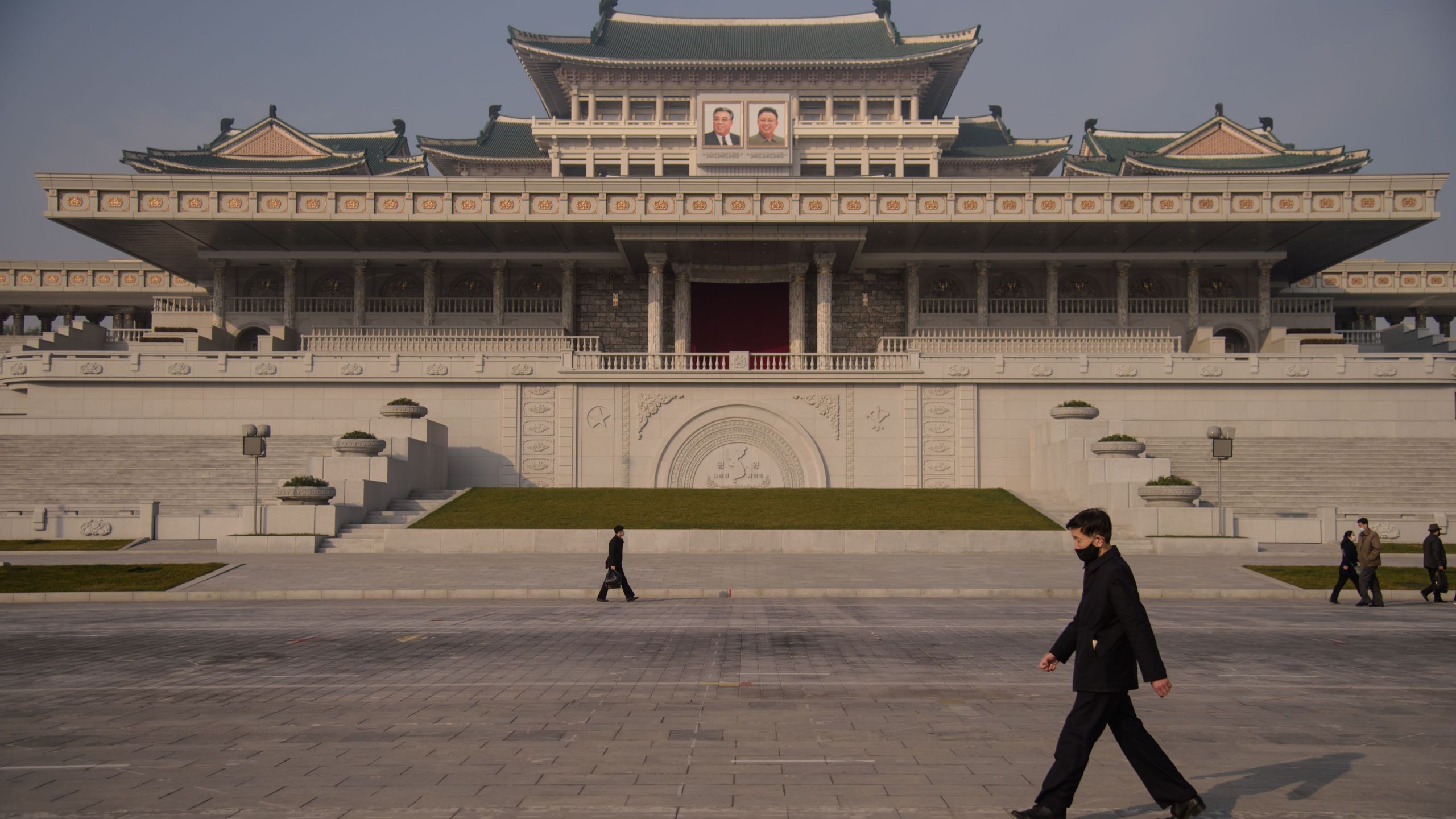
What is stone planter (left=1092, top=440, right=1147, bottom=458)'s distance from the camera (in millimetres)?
26422

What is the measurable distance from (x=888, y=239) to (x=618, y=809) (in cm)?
3742

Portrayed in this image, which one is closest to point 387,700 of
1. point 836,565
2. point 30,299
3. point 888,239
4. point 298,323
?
point 836,565

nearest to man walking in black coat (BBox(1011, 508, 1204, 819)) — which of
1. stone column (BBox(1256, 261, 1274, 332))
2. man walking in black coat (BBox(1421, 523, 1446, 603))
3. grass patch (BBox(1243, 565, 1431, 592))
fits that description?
man walking in black coat (BBox(1421, 523, 1446, 603))

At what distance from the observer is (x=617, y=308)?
145 feet

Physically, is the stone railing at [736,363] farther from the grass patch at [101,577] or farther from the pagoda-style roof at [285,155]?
the pagoda-style roof at [285,155]

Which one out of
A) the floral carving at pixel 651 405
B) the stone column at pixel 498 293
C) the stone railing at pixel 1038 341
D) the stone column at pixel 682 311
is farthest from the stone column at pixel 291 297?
the stone railing at pixel 1038 341

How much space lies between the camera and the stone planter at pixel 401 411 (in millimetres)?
29125

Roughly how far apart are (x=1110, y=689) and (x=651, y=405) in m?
26.9

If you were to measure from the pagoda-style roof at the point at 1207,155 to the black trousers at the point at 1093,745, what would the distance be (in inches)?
1798

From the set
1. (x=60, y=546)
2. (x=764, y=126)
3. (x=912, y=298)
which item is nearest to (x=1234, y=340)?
(x=912, y=298)

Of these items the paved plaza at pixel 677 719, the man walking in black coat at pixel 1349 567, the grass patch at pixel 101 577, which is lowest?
the grass patch at pixel 101 577

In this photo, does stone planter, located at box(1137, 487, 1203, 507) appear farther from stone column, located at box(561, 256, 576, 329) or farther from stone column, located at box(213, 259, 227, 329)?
stone column, located at box(213, 259, 227, 329)

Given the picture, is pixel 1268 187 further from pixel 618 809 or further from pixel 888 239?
pixel 618 809

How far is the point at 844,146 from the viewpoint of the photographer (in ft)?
168
